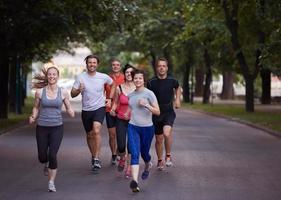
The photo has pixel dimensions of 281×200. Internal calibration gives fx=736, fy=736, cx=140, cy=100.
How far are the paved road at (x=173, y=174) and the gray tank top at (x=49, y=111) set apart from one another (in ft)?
3.10

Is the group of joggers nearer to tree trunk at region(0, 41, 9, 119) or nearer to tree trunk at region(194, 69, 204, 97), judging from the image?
tree trunk at region(0, 41, 9, 119)

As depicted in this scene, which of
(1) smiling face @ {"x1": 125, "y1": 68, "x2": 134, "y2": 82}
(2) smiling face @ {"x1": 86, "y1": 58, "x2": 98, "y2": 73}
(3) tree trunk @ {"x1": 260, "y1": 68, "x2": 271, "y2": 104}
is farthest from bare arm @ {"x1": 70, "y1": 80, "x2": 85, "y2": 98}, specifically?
(3) tree trunk @ {"x1": 260, "y1": 68, "x2": 271, "y2": 104}

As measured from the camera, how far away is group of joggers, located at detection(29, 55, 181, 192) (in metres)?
10.2

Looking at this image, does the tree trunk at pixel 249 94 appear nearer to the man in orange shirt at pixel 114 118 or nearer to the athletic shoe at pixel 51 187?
the man in orange shirt at pixel 114 118

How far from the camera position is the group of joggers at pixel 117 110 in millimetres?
10234

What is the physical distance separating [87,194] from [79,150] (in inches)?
247

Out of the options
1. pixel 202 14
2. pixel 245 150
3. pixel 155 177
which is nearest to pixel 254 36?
pixel 202 14

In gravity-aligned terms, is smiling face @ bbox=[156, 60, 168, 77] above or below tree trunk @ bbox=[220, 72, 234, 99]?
above

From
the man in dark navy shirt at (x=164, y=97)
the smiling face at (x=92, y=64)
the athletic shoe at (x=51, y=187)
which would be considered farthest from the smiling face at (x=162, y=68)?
the athletic shoe at (x=51, y=187)

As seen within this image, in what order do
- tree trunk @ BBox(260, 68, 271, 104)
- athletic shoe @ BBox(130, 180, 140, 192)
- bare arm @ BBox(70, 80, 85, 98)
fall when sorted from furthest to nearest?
tree trunk @ BBox(260, 68, 271, 104) < bare arm @ BBox(70, 80, 85, 98) < athletic shoe @ BBox(130, 180, 140, 192)

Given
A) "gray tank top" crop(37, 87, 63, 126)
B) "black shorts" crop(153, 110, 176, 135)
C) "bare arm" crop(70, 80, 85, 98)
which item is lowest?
"black shorts" crop(153, 110, 176, 135)

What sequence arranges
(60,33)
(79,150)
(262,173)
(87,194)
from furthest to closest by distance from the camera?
(60,33) → (79,150) → (262,173) → (87,194)

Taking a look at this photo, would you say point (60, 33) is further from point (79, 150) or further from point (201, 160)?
point (201, 160)

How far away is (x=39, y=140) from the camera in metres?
10.2
